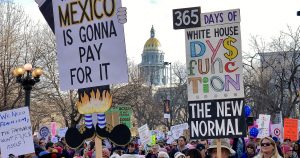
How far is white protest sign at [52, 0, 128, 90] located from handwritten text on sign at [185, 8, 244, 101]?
2491 mm

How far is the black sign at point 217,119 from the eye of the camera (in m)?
8.44

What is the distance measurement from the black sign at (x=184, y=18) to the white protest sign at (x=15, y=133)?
3.04 meters

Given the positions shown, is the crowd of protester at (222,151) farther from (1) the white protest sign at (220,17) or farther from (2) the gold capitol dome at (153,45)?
(2) the gold capitol dome at (153,45)

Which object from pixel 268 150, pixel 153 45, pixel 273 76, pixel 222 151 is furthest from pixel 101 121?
pixel 153 45

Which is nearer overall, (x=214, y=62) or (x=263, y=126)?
(x=214, y=62)

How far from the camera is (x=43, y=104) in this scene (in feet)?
145

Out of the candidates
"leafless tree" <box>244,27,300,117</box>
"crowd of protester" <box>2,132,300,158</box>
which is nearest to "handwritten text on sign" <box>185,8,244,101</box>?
"crowd of protester" <box>2,132,300,158</box>

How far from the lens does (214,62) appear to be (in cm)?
855

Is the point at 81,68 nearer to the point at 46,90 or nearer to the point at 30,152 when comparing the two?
the point at 30,152

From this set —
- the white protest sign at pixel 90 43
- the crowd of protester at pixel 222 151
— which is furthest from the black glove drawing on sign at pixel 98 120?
the crowd of protester at pixel 222 151

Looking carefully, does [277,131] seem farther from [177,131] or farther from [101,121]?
[101,121]

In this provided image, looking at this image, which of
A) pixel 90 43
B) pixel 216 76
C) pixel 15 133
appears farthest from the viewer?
pixel 15 133

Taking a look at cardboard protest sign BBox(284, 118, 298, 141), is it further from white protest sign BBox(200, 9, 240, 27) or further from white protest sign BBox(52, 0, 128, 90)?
white protest sign BBox(52, 0, 128, 90)

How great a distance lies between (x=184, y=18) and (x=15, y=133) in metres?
3.44
